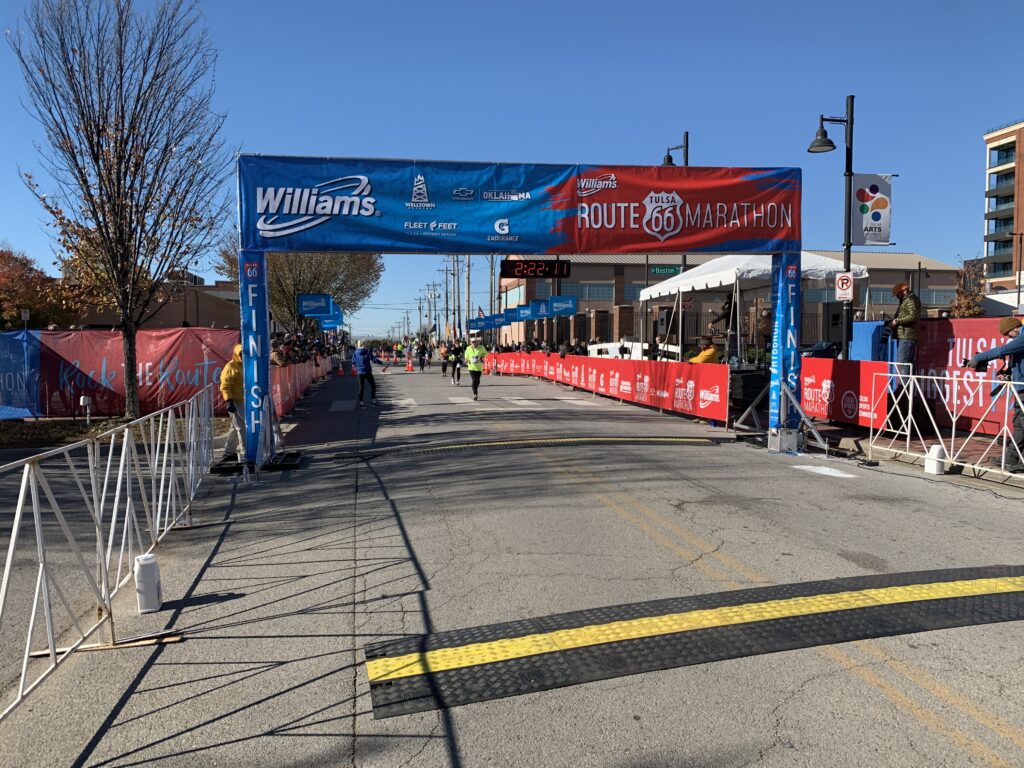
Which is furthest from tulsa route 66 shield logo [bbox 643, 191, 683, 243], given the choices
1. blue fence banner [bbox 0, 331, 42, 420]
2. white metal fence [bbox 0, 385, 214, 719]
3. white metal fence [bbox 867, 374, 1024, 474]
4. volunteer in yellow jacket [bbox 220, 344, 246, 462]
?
blue fence banner [bbox 0, 331, 42, 420]

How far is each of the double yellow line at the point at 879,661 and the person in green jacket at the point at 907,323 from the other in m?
7.43

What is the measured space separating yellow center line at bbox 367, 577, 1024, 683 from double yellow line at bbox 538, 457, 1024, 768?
51cm

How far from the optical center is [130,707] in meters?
3.77

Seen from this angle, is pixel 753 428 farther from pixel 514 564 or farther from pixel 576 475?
pixel 514 564

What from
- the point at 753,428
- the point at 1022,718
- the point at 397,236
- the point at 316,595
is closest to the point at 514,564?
the point at 316,595

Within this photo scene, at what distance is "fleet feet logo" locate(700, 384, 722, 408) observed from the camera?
15377 millimetres

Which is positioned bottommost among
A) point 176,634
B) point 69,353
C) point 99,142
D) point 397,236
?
point 176,634

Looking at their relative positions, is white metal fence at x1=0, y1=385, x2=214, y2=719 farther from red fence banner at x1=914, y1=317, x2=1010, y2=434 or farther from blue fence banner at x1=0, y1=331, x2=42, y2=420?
red fence banner at x1=914, y1=317, x2=1010, y2=434

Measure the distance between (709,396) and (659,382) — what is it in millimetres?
2805

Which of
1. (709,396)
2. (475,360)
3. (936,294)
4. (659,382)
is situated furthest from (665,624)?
(936,294)

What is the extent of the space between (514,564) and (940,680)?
3015 millimetres

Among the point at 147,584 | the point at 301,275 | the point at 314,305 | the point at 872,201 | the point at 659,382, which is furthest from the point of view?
the point at 301,275

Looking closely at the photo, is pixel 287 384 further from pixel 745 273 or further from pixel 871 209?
pixel 871 209

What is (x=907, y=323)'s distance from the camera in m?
12.7
